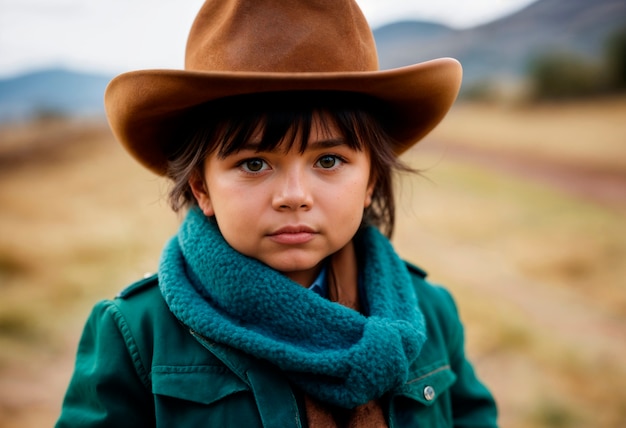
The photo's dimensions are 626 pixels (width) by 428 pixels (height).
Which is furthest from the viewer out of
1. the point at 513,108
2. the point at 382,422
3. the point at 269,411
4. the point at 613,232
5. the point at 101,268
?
the point at 513,108

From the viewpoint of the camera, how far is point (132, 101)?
132cm

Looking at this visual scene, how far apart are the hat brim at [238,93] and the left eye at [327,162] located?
17 centimetres

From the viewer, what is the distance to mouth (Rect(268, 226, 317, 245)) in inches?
49.4

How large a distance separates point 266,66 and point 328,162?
274 mm

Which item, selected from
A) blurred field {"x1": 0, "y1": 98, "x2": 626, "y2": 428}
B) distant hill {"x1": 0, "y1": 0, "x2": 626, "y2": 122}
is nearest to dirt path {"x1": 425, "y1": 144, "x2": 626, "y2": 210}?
blurred field {"x1": 0, "y1": 98, "x2": 626, "y2": 428}

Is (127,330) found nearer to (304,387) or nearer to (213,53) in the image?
(304,387)

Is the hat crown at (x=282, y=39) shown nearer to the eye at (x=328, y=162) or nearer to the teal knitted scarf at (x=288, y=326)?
the eye at (x=328, y=162)

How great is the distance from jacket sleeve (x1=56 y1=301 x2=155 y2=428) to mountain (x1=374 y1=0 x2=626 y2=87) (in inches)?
215

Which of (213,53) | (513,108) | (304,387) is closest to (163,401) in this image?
(304,387)

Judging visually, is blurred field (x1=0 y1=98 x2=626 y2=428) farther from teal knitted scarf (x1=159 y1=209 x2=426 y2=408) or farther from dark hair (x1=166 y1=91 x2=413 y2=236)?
teal knitted scarf (x1=159 y1=209 x2=426 y2=408)

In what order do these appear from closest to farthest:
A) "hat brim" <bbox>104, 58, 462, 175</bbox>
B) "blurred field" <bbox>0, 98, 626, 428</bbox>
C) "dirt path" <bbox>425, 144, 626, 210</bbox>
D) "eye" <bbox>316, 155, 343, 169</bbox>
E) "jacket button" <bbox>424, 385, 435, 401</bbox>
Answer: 1. "hat brim" <bbox>104, 58, 462, 175</bbox>
2. "eye" <bbox>316, 155, 343, 169</bbox>
3. "jacket button" <bbox>424, 385, 435, 401</bbox>
4. "blurred field" <bbox>0, 98, 626, 428</bbox>
5. "dirt path" <bbox>425, 144, 626, 210</bbox>

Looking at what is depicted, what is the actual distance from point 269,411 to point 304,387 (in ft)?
0.32

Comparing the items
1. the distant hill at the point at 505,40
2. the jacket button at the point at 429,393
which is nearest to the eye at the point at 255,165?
the jacket button at the point at 429,393

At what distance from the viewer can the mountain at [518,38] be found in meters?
6.43
